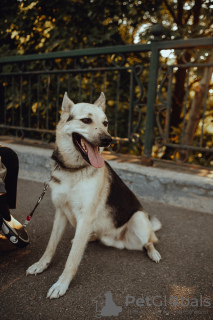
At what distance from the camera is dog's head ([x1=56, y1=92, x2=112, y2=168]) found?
86.4 inches

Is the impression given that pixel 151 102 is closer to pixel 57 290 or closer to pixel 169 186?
pixel 169 186

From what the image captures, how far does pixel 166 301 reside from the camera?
188 cm

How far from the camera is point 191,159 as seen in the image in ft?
20.5

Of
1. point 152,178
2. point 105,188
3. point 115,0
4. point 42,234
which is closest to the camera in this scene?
point 105,188

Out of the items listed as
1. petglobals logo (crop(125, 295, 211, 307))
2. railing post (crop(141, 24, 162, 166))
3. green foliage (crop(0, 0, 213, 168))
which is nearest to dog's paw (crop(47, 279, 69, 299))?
petglobals logo (crop(125, 295, 211, 307))

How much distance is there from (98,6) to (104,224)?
186 inches

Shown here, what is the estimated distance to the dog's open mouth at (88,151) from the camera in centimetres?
218

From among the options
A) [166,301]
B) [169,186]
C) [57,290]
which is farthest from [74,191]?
[169,186]

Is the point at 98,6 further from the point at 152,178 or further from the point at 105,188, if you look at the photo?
the point at 105,188

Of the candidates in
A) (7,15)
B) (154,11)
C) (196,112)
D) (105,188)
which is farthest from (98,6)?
(105,188)

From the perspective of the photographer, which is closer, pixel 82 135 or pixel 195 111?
pixel 82 135

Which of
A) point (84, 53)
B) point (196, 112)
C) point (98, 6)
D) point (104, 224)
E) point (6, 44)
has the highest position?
point (98, 6)

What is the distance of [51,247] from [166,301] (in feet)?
3.37

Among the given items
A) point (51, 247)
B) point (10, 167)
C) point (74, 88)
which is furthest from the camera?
point (74, 88)
